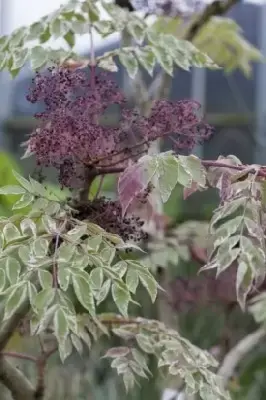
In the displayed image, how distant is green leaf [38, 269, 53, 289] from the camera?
1.53 feet

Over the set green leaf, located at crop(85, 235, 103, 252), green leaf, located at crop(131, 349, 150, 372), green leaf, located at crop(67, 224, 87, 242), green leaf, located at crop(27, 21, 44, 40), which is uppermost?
green leaf, located at crop(27, 21, 44, 40)

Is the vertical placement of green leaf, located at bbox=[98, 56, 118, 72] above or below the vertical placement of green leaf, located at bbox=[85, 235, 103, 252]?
above

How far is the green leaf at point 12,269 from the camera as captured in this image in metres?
0.48

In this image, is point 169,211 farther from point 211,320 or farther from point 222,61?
point 222,61

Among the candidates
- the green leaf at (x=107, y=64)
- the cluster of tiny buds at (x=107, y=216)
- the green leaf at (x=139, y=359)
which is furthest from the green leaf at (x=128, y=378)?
the green leaf at (x=107, y=64)

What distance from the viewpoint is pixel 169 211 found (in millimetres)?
2160

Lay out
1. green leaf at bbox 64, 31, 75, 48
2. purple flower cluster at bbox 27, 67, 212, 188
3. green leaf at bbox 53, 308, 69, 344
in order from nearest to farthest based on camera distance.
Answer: green leaf at bbox 53, 308, 69, 344 < purple flower cluster at bbox 27, 67, 212, 188 < green leaf at bbox 64, 31, 75, 48

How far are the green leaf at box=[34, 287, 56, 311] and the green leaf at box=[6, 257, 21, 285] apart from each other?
3 cm

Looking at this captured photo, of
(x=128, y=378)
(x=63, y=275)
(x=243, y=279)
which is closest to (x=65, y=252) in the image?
(x=63, y=275)

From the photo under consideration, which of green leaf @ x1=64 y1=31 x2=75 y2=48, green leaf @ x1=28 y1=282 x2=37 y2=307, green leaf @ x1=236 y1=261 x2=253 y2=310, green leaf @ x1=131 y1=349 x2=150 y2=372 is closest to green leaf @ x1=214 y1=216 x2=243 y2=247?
green leaf @ x1=236 y1=261 x2=253 y2=310

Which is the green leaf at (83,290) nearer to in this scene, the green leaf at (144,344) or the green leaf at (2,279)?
the green leaf at (2,279)

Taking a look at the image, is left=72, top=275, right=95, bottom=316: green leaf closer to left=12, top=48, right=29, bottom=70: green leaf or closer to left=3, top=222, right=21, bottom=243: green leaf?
left=3, top=222, right=21, bottom=243: green leaf

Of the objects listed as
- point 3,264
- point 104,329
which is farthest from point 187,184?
point 104,329

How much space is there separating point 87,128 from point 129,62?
191 mm
